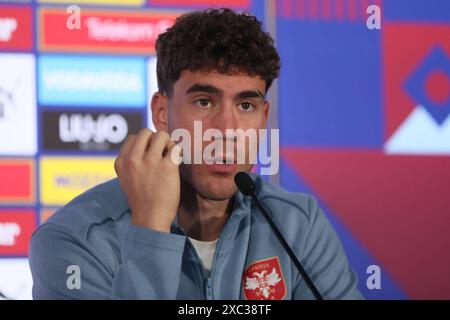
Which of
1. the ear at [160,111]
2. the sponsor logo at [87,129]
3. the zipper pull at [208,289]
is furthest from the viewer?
the sponsor logo at [87,129]

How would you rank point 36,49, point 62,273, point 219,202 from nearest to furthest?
point 62,273 → point 219,202 → point 36,49

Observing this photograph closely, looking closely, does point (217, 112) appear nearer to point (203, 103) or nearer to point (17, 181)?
point (203, 103)

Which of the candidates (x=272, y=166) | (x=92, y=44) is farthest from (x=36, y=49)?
(x=272, y=166)

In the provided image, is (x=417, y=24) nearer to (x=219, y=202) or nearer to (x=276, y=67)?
(x=276, y=67)

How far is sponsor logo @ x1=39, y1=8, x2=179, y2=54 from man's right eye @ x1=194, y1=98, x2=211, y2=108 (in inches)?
13.4

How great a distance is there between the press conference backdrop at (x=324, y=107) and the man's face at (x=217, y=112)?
0.88 feet

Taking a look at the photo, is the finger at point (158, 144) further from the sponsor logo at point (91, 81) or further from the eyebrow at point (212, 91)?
the sponsor logo at point (91, 81)

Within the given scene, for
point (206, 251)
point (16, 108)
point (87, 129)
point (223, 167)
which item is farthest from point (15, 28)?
point (206, 251)

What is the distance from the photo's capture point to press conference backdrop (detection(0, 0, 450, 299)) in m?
1.97

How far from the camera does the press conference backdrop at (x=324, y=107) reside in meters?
1.97

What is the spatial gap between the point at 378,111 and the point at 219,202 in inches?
23.3

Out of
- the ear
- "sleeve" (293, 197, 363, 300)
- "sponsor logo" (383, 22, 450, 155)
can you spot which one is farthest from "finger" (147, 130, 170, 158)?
"sponsor logo" (383, 22, 450, 155)

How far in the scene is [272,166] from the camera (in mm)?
2023

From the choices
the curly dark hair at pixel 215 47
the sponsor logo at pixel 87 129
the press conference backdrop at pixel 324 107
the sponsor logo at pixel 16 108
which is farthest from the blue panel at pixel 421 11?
the sponsor logo at pixel 16 108
